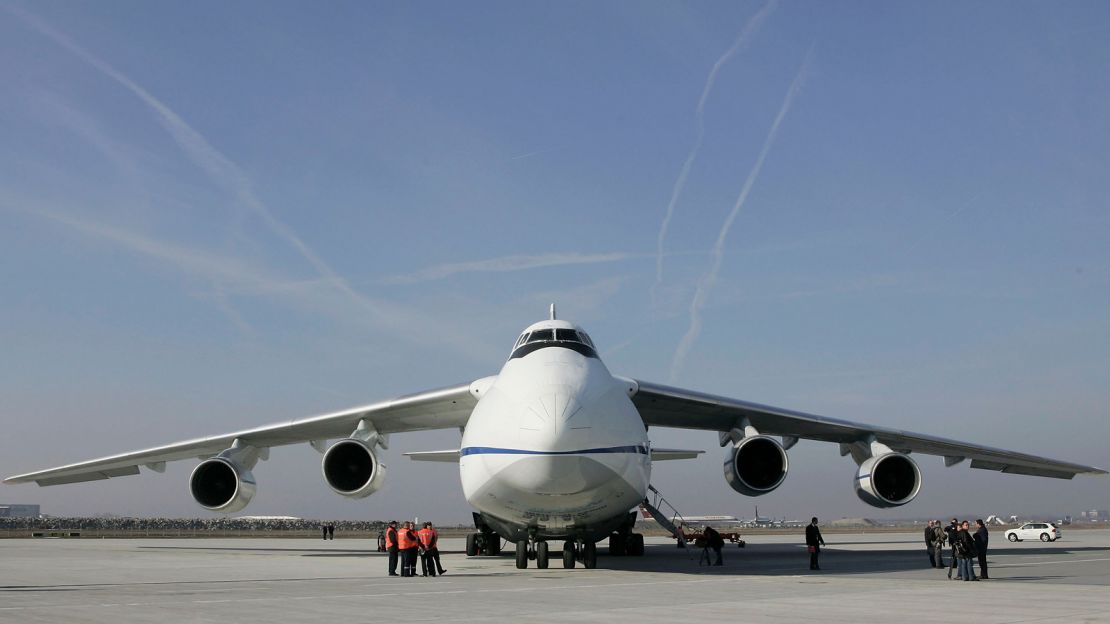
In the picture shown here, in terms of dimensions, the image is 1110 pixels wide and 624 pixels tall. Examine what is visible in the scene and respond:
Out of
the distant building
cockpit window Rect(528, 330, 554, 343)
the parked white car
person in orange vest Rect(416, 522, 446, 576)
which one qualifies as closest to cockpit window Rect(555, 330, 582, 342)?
cockpit window Rect(528, 330, 554, 343)

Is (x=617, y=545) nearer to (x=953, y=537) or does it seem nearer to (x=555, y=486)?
(x=555, y=486)

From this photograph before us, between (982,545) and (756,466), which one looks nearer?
(982,545)

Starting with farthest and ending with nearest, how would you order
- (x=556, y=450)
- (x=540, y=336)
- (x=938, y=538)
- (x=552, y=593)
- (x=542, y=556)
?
(x=938, y=538) < (x=540, y=336) < (x=542, y=556) < (x=556, y=450) < (x=552, y=593)

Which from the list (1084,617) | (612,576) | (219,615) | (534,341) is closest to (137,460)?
(534,341)

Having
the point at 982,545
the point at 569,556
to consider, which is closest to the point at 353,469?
the point at 569,556

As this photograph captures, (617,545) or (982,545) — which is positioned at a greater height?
(982,545)

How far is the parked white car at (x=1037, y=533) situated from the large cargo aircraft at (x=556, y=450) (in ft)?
46.3

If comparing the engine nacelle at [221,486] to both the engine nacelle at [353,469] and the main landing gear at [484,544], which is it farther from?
the main landing gear at [484,544]

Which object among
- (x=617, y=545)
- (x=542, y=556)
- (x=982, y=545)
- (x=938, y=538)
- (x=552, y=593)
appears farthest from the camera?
(x=617, y=545)

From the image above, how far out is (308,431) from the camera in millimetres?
19656

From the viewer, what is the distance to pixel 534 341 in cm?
1557

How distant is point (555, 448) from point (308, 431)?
8.73m

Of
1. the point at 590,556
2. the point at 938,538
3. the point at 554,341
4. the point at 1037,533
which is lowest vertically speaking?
the point at 1037,533

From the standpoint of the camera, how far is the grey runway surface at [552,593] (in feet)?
26.3
